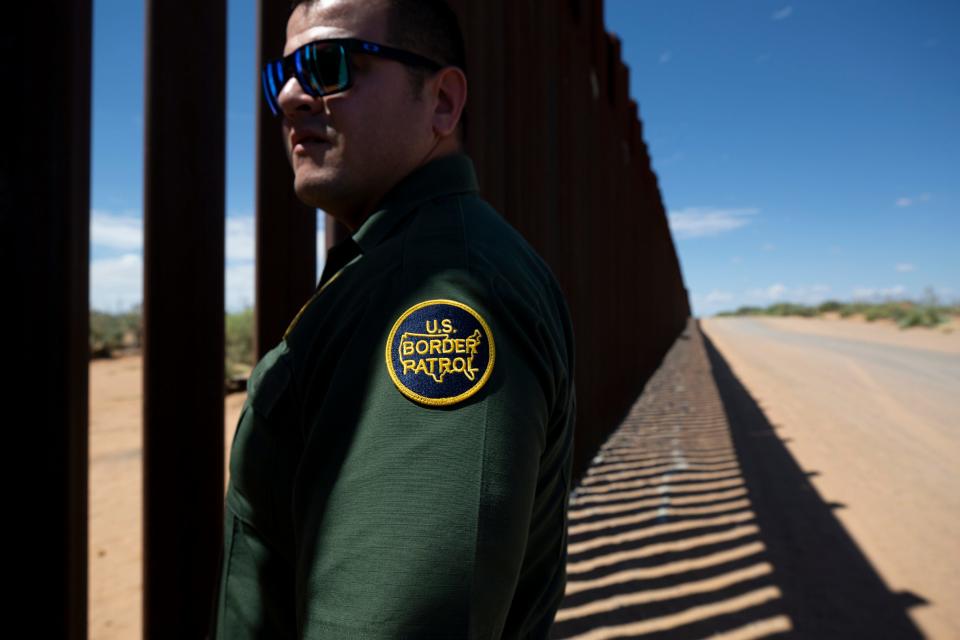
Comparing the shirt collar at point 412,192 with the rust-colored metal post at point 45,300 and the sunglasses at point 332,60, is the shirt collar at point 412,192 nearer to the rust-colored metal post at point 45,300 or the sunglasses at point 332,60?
the sunglasses at point 332,60

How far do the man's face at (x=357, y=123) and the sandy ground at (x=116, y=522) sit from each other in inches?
38.8

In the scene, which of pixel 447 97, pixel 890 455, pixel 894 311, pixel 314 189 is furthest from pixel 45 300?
pixel 894 311

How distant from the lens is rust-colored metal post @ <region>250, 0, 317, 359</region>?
4.95 feet

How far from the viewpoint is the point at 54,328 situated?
1.08 metres

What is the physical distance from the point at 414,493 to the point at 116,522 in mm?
→ 4311

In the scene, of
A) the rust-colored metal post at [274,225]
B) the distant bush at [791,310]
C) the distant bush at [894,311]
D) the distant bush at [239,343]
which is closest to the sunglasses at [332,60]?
the rust-colored metal post at [274,225]

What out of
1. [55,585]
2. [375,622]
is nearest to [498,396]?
[375,622]

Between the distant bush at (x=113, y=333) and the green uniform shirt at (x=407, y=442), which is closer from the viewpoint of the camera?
the green uniform shirt at (x=407, y=442)

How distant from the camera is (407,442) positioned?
58 cm

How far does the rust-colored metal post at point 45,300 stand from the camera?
104 centimetres

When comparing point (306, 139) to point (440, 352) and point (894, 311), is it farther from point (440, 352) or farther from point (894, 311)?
point (894, 311)

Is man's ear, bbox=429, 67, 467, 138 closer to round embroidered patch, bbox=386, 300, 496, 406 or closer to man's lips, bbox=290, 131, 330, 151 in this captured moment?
man's lips, bbox=290, 131, 330, 151

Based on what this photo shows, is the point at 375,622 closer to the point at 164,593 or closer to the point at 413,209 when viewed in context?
the point at 413,209

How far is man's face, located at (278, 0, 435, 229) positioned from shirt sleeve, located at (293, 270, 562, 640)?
1.30ft
